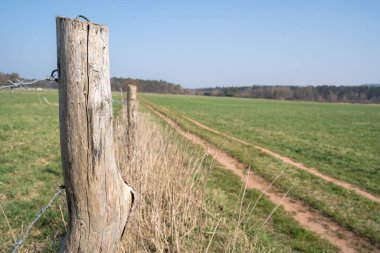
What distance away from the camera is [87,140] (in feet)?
5.48

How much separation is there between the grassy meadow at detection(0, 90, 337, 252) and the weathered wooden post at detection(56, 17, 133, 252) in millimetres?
823

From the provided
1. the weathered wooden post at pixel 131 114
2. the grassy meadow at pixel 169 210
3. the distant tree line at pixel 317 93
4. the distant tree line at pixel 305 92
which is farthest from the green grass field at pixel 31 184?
the distant tree line at pixel 317 93

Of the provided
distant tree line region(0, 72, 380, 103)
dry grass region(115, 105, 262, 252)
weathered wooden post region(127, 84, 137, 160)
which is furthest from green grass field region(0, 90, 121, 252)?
distant tree line region(0, 72, 380, 103)

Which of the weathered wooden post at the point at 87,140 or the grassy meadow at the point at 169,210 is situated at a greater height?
the weathered wooden post at the point at 87,140

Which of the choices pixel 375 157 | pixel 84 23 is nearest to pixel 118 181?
pixel 84 23

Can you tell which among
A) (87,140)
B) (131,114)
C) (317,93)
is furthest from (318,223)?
(317,93)

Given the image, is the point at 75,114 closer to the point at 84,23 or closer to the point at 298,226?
the point at 84,23

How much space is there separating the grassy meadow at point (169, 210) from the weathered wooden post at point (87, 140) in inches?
32.4

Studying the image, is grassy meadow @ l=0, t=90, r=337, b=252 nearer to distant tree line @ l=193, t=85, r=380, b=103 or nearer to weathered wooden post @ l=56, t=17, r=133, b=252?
weathered wooden post @ l=56, t=17, r=133, b=252

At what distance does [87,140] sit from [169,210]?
2.10 metres

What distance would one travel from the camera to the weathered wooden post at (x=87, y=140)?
1.59m

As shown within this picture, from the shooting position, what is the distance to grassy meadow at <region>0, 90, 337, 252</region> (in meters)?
3.28

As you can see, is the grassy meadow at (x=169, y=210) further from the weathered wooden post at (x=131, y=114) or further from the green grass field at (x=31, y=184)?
the weathered wooden post at (x=131, y=114)

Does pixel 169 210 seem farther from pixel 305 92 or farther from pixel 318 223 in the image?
pixel 305 92
